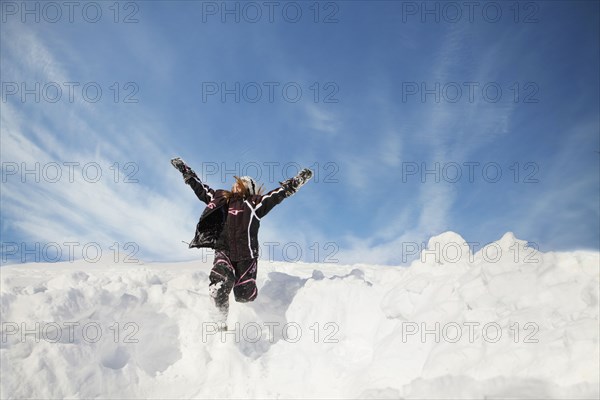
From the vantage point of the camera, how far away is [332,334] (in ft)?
18.3

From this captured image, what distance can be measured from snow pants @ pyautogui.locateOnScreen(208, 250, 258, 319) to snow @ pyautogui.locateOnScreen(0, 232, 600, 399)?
372mm

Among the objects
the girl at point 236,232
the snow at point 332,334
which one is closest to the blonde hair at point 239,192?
the girl at point 236,232

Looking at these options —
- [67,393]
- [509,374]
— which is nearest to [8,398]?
[67,393]

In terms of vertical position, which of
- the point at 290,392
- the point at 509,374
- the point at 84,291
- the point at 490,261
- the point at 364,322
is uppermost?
the point at 490,261

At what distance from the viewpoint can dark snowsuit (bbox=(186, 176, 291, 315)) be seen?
5465 mm

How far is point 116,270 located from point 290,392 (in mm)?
4720

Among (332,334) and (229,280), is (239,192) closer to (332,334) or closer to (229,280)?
(229,280)

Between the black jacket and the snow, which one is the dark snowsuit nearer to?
the black jacket

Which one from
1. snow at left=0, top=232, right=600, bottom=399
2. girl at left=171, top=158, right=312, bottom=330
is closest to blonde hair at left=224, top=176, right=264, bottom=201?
girl at left=171, top=158, right=312, bottom=330

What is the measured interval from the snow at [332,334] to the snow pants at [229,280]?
0.37 meters

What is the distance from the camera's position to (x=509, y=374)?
138 inches

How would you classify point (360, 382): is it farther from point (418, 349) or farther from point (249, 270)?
point (249, 270)

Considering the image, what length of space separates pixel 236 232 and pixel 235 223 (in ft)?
0.43

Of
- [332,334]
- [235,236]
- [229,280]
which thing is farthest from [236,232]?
[332,334]
